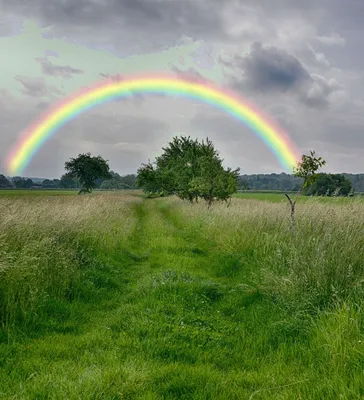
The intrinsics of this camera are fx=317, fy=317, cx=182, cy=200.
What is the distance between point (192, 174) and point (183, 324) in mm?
21047

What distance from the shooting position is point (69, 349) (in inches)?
177

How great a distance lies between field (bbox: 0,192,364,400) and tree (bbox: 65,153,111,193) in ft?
196

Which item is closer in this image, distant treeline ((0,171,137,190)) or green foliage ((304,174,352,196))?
green foliage ((304,174,352,196))

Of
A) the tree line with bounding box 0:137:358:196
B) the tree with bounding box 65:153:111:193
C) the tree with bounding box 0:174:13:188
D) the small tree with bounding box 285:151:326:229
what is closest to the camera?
the small tree with bounding box 285:151:326:229

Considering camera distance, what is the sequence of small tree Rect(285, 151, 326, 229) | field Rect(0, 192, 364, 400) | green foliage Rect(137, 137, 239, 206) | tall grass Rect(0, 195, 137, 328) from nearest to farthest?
field Rect(0, 192, 364, 400)
tall grass Rect(0, 195, 137, 328)
small tree Rect(285, 151, 326, 229)
green foliage Rect(137, 137, 239, 206)

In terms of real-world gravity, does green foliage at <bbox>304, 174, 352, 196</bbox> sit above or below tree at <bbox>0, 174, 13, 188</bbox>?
below

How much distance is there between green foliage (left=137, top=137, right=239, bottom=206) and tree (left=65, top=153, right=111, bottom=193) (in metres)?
34.2

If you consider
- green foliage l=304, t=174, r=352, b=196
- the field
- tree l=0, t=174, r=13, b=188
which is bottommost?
the field

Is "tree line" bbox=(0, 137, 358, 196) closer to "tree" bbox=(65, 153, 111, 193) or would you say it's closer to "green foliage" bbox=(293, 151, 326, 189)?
"green foliage" bbox=(293, 151, 326, 189)

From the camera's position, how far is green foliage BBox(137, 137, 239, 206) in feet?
72.7

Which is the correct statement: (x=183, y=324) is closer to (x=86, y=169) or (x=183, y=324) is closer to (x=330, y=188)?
(x=330, y=188)

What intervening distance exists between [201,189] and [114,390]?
63.2 ft

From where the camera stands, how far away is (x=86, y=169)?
219 feet

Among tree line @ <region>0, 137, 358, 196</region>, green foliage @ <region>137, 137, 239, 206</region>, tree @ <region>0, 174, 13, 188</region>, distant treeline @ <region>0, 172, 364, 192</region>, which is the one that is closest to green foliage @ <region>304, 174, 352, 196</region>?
tree line @ <region>0, 137, 358, 196</region>
